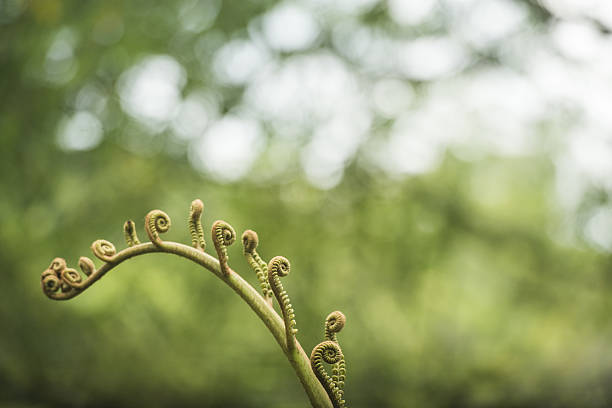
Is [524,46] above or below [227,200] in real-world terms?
above

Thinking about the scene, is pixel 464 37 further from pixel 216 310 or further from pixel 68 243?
pixel 68 243

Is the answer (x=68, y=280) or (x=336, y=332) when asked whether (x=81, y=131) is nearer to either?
(x=68, y=280)

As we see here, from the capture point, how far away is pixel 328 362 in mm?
338

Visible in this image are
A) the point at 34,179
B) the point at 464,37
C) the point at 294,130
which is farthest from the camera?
the point at 294,130

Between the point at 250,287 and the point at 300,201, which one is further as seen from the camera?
the point at 300,201

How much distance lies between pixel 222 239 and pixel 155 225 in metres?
0.06

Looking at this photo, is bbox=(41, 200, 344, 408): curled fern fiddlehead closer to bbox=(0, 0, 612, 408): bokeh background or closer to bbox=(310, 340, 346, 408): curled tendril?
bbox=(310, 340, 346, 408): curled tendril

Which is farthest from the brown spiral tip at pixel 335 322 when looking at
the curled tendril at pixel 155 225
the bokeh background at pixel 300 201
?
the bokeh background at pixel 300 201

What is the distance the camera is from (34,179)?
2.53 meters

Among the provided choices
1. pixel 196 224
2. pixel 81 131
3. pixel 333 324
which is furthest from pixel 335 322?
pixel 81 131

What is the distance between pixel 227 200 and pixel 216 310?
0.64m

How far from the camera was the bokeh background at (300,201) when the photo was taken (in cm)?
262

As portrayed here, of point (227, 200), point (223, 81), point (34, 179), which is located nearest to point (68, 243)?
point (34, 179)

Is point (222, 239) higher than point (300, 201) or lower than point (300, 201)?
lower
